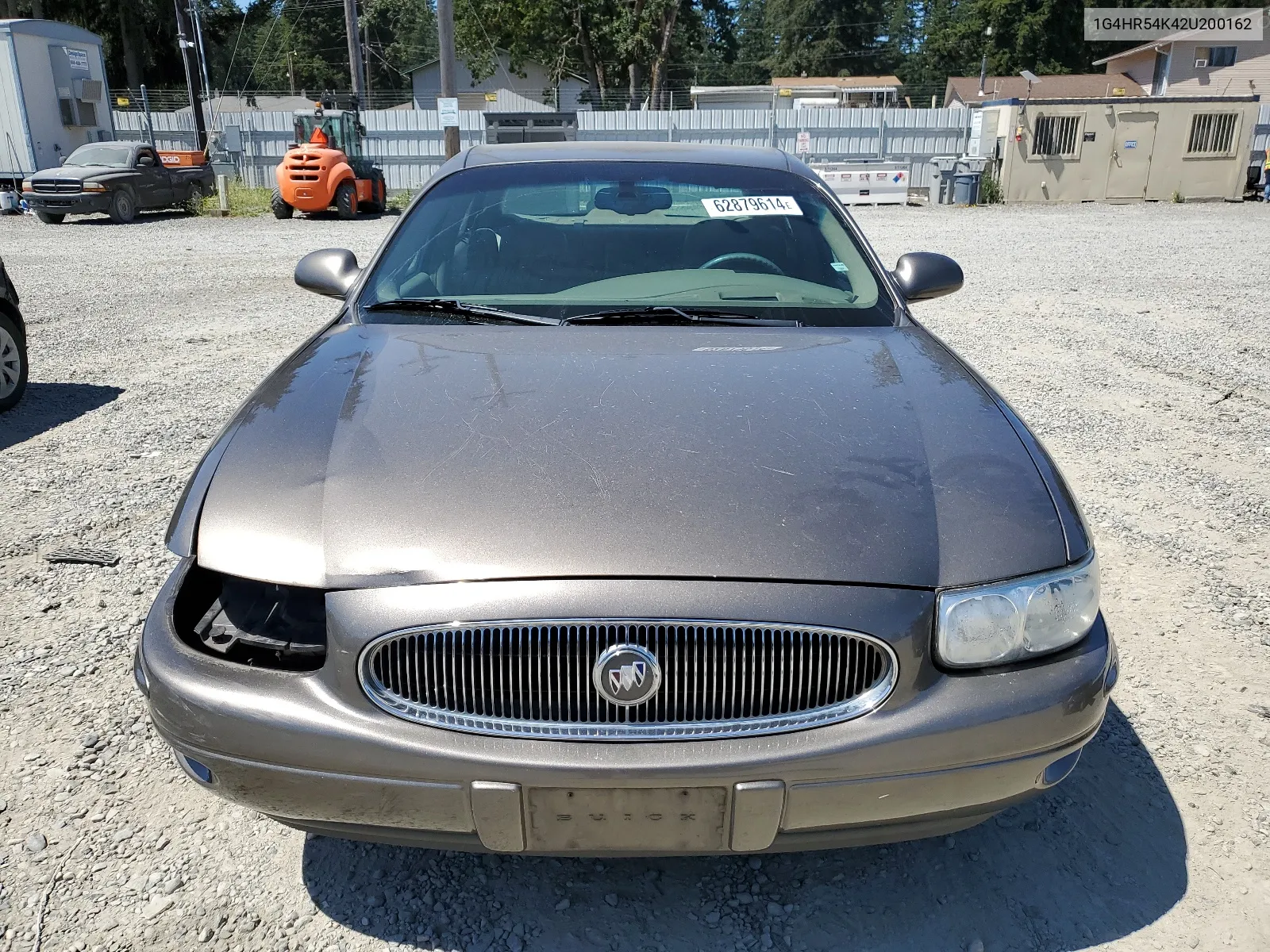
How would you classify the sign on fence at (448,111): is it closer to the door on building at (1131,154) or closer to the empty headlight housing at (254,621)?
the door on building at (1131,154)

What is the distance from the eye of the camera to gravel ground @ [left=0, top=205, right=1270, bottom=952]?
6.85 ft

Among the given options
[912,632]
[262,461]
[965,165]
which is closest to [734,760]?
[912,632]

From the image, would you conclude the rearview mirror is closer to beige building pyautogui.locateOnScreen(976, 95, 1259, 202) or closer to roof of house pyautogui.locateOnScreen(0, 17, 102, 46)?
beige building pyautogui.locateOnScreen(976, 95, 1259, 202)

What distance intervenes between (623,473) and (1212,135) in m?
26.9

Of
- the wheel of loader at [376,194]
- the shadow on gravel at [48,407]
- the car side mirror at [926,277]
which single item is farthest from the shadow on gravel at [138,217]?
the car side mirror at [926,277]

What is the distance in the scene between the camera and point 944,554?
1.82 meters

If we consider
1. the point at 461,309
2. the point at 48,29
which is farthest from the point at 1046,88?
the point at 461,309

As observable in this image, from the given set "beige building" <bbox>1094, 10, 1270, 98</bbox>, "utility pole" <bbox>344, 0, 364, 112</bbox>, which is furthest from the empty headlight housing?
"beige building" <bbox>1094, 10, 1270, 98</bbox>

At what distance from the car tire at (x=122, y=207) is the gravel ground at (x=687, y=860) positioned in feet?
49.8

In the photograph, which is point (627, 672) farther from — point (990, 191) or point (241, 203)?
point (990, 191)

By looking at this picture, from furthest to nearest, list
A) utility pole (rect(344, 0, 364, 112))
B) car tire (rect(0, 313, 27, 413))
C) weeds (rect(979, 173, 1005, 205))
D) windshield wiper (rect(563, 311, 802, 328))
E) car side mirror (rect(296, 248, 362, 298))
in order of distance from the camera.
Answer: utility pole (rect(344, 0, 364, 112))
weeds (rect(979, 173, 1005, 205))
car tire (rect(0, 313, 27, 413))
car side mirror (rect(296, 248, 362, 298))
windshield wiper (rect(563, 311, 802, 328))

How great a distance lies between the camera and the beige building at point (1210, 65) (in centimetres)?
4088

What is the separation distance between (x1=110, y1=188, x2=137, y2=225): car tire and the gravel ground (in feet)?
49.8

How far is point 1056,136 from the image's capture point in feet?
76.4
